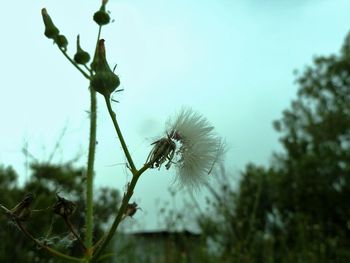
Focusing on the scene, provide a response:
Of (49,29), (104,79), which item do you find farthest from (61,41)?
(104,79)

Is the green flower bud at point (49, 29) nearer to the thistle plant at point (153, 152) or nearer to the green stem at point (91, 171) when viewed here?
the thistle plant at point (153, 152)

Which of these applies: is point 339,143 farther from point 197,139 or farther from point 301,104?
point 197,139

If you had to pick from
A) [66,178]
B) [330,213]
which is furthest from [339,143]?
[66,178]

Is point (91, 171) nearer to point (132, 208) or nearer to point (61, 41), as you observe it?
point (132, 208)

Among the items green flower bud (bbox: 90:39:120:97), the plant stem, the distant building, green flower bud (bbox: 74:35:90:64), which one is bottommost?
the plant stem

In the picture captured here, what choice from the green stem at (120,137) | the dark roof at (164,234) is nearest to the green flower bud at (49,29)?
the green stem at (120,137)

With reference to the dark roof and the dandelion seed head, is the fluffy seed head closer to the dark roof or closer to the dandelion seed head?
the dandelion seed head

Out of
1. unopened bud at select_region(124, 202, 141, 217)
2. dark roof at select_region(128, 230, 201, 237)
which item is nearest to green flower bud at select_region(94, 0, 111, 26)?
unopened bud at select_region(124, 202, 141, 217)

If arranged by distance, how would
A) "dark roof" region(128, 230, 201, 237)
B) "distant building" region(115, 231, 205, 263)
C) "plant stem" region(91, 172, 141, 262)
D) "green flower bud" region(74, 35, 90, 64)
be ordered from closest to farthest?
"plant stem" region(91, 172, 141, 262) < "green flower bud" region(74, 35, 90, 64) < "distant building" region(115, 231, 205, 263) < "dark roof" region(128, 230, 201, 237)
